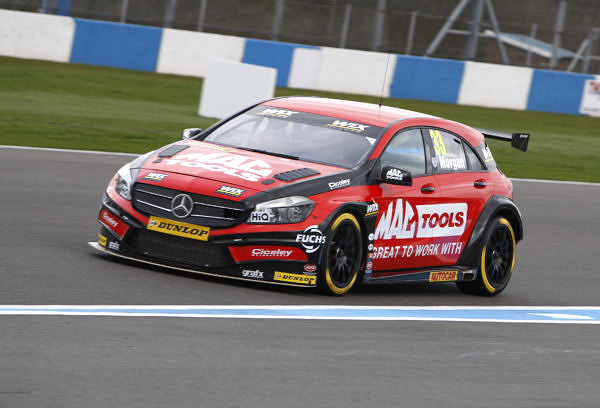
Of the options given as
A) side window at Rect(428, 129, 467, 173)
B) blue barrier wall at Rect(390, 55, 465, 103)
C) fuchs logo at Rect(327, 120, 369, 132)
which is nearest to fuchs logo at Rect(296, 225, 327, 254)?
fuchs logo at Rect(327, 120, 369, 132)

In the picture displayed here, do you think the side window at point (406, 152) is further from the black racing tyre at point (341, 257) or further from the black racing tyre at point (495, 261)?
the black racing tyre at point (495, 261)

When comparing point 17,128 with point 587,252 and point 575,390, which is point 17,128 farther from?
point 575,390

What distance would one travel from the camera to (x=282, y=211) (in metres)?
8.09

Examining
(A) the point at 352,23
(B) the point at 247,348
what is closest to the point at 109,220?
(B) the point at 247,348

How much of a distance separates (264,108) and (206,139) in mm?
611

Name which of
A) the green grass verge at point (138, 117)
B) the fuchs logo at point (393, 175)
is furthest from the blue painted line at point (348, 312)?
the green grass verge at point (138, 117)

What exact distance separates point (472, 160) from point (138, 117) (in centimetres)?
1163

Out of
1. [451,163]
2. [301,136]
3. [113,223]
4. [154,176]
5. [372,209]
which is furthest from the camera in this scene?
[451,163]

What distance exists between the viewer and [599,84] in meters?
28.0

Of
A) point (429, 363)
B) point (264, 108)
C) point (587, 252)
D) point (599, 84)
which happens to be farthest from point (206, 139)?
point (599, 84)

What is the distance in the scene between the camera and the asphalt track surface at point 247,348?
5.51 meters

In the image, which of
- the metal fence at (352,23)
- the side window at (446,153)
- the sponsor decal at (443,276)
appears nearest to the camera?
the sponsor decal at (443,276)

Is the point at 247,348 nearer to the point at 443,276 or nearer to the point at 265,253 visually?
the point at 265,253

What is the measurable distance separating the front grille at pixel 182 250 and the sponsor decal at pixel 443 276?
6.68 feet
